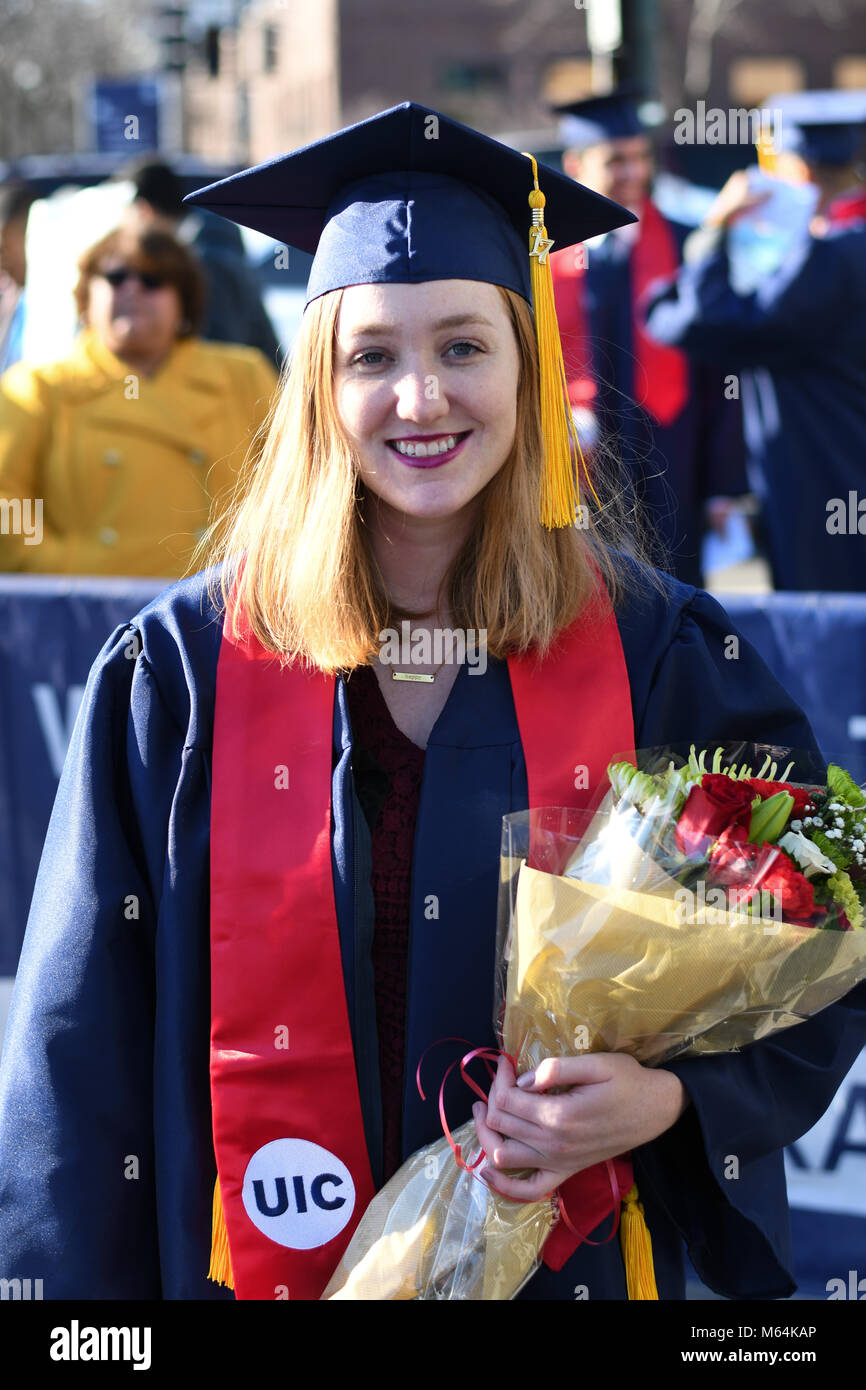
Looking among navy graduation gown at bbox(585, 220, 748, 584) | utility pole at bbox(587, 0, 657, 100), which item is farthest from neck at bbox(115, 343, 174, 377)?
utility pole at bbox(587, 0, 657, 100)

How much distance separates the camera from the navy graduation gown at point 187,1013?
201cm

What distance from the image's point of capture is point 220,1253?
204 centimetres

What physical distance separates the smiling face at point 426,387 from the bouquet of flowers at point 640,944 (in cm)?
49

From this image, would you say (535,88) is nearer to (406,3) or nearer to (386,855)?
(406,3)

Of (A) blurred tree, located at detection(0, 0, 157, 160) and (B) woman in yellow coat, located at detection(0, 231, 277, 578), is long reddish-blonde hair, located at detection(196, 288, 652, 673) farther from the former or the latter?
(A) blurred tree, located at detection(0, 0, 157, 160)

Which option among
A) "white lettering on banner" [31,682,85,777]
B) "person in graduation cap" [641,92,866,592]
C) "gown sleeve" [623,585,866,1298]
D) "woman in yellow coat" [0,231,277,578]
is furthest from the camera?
"person in graduation cap" [641,92,866,592]

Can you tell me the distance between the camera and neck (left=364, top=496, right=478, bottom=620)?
7.39ft

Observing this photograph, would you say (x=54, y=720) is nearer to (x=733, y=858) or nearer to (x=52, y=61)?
(x=733, y=858)

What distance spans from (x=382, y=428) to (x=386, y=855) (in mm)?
595

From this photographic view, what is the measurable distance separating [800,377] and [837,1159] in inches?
149

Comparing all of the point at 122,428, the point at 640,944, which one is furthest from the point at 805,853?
the point at 122,428

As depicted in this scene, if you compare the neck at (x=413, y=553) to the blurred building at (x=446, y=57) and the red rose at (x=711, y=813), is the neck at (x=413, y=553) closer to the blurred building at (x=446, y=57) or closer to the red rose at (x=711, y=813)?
the red rose at (x=711, y=813)

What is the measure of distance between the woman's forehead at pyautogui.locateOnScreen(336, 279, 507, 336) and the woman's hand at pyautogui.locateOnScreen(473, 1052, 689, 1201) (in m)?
1.00
